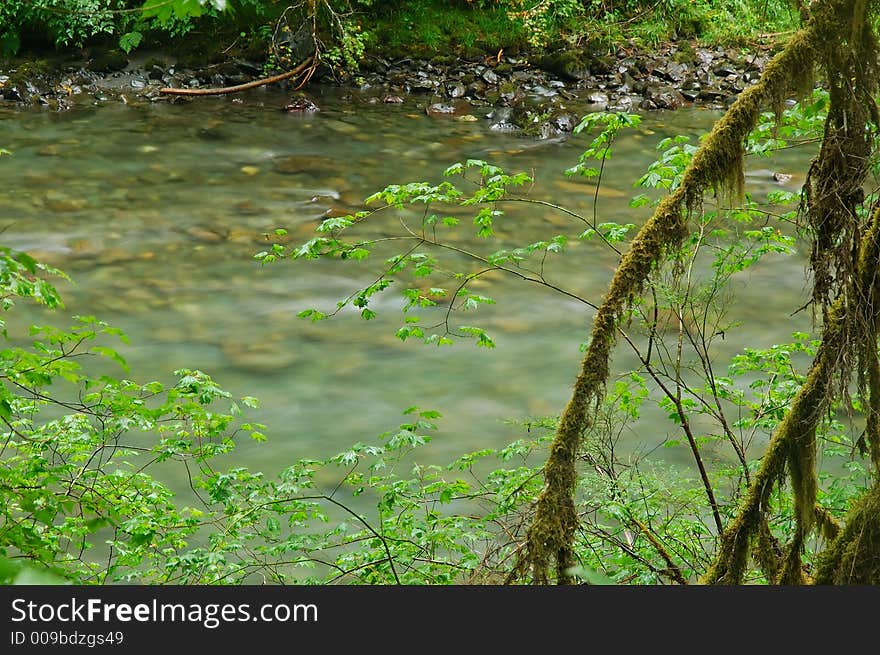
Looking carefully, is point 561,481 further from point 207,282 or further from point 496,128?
point 496,128

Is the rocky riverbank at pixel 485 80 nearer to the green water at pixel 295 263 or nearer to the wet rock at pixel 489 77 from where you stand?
the wet rock at pixel 489 77

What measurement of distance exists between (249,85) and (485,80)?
11.9ft

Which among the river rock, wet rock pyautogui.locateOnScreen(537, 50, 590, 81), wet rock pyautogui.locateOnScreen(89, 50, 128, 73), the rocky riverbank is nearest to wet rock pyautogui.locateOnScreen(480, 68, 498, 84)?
the rocky riverbank

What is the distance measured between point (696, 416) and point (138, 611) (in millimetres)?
4634

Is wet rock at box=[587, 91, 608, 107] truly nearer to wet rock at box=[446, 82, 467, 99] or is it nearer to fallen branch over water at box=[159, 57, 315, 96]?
wet rock at box=[446, 82, 467, 99]

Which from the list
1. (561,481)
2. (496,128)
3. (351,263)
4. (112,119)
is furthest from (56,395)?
(496,128)

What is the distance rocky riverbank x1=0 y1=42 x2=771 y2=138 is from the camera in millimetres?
13398

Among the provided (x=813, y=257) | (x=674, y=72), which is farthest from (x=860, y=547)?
(x=674, y=72)

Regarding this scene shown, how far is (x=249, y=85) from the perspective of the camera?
13.8 m

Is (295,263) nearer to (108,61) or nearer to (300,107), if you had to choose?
(300,107)

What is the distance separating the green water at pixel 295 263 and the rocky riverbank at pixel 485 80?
54cm

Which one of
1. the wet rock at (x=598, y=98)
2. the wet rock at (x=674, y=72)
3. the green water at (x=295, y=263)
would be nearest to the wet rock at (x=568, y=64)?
the wet rock at (x=598, y=98)

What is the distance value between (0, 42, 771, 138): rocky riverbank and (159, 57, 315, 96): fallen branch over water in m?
0.18

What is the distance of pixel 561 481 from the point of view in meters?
2.78
